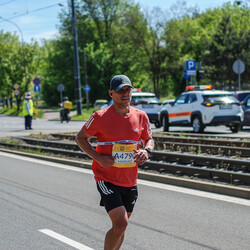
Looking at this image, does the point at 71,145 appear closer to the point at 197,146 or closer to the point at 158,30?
the point at 197,146

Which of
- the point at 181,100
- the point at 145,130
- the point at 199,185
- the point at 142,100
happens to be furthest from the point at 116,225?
the point at 142,100

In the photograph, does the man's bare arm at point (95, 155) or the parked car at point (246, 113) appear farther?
the parked car at point (246, 113)

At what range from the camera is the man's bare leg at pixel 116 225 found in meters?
3.67

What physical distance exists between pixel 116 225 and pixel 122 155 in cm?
53

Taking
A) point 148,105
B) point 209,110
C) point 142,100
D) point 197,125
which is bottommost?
point 197,125

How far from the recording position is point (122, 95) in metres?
3.79

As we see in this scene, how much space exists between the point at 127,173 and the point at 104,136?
341 millimetres

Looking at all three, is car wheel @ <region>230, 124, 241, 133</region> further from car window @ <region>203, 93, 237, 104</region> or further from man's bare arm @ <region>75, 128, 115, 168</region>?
man's bare arm @ <region>75, 128, 115, 168</region>

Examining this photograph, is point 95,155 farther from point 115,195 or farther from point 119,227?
point 119,227

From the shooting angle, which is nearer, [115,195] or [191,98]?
[115,195]

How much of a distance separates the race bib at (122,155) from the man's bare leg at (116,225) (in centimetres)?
33

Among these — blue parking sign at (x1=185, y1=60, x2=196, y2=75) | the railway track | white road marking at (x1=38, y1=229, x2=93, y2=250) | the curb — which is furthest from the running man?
blue parking sign at (x1=185, y1=60, x2=196, y2=75)

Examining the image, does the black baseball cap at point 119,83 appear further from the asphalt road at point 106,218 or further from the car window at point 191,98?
the car window at point 191,98

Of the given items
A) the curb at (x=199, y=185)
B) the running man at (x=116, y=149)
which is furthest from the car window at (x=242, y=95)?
the running man at (x=116, y=149)
